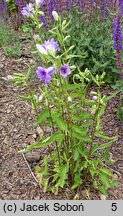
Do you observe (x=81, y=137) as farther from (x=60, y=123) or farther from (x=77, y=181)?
(x=77, y=181)

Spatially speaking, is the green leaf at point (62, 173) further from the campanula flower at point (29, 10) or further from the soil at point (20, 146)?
the campanula flower at point (29, 10)

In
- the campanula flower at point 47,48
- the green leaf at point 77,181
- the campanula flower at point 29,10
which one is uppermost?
the campanula flower at point 29,10

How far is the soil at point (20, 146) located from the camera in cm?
305

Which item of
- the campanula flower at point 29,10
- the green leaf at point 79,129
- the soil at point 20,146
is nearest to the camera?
the campanula flower at point 29,10

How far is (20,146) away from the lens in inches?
137

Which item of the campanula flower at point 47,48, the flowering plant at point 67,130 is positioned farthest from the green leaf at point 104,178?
the campanula flower at point 47,48

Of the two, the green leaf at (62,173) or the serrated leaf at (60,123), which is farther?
the green leaf at (62,173)

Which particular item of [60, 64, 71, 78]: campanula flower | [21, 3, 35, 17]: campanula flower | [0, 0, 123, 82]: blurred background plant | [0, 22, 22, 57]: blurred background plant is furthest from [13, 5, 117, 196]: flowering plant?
[0, 22, 22, 57]: blurred background plant

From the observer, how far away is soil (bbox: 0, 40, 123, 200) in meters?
3.05

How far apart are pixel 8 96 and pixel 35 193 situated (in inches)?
56.2

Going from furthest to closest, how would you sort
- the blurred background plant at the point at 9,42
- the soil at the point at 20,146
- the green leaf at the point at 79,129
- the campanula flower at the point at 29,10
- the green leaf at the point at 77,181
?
the blurred background plant at the point at 9,42, the soil at the point at 20,146, the green leaf at the point at 77,181, the green leaf at the point at 79,129, the campanula flower at the point at 29,10

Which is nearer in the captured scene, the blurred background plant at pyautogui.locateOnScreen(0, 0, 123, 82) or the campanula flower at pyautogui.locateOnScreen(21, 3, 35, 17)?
the campanula flower at pyautogui.locateOnScreen(21, 3, 35, 17)

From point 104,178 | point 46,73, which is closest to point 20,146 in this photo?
point 104,178

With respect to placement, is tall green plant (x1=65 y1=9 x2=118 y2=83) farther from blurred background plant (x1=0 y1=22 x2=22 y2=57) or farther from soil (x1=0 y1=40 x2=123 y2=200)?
blurred background plant (x1=0 y1=22 x2=22 y2=57)
